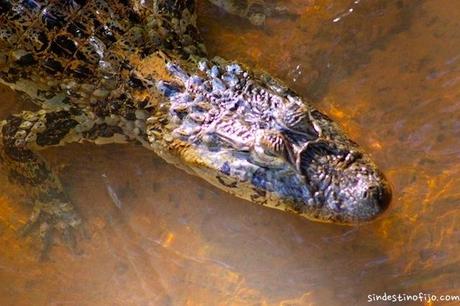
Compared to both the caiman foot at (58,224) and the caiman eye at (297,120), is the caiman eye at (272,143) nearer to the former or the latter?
the caiman eye at (297,120)

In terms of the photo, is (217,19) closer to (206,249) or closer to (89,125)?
(89,125)

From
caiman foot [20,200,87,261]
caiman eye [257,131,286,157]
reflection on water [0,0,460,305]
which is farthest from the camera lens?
caiman foot [20,200,87,261]

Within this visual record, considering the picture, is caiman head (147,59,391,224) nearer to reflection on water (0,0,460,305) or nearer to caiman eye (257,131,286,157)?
caiman eye (257,131,286,157)

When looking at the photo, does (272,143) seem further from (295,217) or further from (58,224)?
(58,224)

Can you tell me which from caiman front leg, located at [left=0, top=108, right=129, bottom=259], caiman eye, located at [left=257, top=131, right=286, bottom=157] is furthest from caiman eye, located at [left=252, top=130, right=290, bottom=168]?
caiman front leg, located at [left=0, top=108, right=129, bottom=259]

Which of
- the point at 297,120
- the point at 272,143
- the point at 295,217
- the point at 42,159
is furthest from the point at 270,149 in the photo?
the point at 42,159
